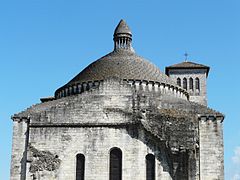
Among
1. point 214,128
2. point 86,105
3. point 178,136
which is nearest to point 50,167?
point 86,105

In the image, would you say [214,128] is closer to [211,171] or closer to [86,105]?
[211,171]

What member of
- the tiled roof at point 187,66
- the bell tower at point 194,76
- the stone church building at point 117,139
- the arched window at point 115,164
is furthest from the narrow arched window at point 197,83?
the arched window at point 115,164

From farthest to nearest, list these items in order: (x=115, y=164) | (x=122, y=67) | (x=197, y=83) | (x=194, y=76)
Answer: (x=194, y=76) → (x=197, y=83) → (x=122, y=67) → (x=115, y=164)

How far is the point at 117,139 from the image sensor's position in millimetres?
25594

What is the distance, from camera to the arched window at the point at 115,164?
25.2 m

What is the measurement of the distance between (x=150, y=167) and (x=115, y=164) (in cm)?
185

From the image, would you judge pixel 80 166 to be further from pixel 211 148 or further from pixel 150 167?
pixel 211 148

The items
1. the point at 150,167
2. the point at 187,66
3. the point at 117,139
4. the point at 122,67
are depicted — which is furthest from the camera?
the point at 187,66

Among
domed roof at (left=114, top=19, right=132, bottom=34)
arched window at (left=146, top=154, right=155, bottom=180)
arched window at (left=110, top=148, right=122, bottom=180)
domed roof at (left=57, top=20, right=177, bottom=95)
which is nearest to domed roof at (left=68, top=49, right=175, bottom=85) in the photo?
domed roof at (left=57, top=20, right=177, bottom=95)

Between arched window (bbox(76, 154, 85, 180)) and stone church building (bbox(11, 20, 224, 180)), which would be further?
arched window (bbox(76, 154, 85, 180))

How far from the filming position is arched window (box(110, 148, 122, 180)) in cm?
2522

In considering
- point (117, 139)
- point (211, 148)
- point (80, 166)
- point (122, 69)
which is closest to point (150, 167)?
point (117, 139)

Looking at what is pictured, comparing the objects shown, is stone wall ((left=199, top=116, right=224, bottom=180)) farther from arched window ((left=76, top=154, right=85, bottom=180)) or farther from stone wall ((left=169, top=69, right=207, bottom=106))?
stone wall ((left=169, top=69, right=207, bottom=106))

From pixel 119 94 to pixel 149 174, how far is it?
184 inches
